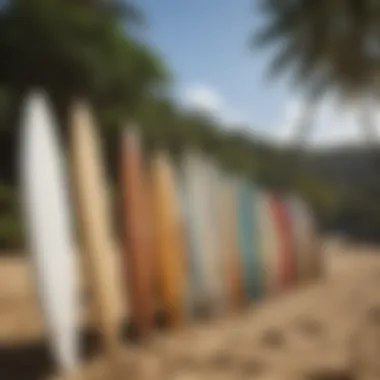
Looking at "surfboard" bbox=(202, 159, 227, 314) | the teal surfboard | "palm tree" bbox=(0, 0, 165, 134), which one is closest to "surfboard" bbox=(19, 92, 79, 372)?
"surfboard" bbox=(202, 159, 227, 314)

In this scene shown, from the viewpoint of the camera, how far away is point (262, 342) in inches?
90.3

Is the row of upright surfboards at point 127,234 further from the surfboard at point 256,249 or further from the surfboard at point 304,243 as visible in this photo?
the surfboard at point 304,243

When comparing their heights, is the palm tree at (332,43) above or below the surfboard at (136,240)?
above

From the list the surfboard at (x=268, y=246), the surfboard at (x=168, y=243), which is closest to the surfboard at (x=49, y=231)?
the surfboard at (x=168, y=243)

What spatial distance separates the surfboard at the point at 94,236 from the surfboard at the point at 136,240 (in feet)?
0.23

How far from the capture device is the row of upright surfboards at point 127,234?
6.67 feet

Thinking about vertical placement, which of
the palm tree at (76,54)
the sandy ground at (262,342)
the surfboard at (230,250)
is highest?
the palm tree at (76,54)

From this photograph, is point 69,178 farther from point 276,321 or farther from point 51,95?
Result: point 51,95

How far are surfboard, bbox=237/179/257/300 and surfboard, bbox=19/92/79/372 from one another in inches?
44.1

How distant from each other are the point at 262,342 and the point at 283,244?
1.48 m

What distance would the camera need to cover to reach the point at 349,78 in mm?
7836

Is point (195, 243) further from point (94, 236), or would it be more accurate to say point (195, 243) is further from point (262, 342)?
point (94, 236)

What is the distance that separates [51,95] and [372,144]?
2204mm

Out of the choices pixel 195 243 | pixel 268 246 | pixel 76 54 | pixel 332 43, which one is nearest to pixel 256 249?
pixel 268 246
